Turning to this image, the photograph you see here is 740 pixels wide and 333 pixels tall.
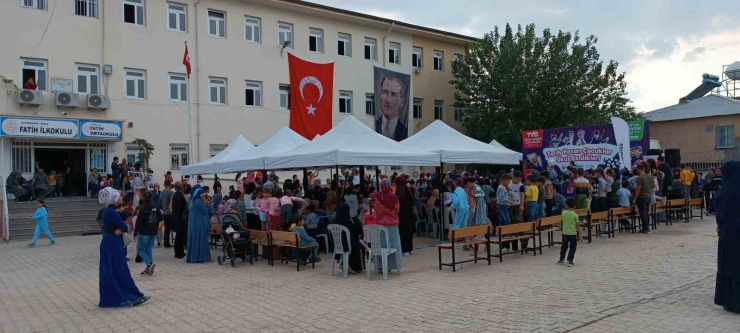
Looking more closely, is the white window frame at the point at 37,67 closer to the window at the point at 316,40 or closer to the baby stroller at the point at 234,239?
the window at the point at 316,40

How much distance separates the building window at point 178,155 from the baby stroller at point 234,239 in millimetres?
13828

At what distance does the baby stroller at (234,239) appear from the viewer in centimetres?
1161

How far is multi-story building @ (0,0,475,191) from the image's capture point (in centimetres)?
2142

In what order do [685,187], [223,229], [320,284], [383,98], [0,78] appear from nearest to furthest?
[320,284], [223,229], [685,187], [0,78], [383,98]

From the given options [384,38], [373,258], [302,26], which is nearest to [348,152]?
[373,258]

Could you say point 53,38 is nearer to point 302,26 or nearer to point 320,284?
point 302,26

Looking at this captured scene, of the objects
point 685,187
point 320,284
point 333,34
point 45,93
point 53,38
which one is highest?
point 333,34

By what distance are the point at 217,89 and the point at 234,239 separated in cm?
1601

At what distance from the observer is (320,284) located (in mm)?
9422

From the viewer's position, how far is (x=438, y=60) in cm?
3575

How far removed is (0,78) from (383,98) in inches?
626

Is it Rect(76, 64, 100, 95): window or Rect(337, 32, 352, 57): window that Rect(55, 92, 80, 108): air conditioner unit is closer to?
Rect(76, 64, 100, 95): window

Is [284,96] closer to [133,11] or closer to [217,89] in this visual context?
[217,89]

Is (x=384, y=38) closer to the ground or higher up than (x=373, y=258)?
higher up
